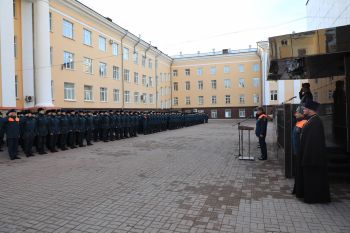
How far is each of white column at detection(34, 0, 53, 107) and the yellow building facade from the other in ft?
0.20

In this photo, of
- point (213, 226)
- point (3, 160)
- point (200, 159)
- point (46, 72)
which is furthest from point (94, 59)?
point (213, 226)

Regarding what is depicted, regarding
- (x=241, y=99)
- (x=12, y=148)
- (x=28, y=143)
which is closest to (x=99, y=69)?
(x=28, y=143)

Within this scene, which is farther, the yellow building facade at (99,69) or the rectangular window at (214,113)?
the rectangular window at (214,113)

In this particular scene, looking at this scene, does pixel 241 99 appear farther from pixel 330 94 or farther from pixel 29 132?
pixel 29 132

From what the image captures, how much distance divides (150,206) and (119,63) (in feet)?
94.7

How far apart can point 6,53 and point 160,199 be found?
1502 centimetres

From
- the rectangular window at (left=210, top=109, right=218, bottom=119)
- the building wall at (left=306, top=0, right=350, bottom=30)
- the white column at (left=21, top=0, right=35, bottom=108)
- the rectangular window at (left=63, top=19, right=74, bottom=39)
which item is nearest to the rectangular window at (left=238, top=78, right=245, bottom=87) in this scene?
the rectangular window at (left=210, top=109, right=218, bottom=119)

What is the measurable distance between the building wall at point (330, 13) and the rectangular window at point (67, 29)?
18308mm

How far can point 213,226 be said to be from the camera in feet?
13.7

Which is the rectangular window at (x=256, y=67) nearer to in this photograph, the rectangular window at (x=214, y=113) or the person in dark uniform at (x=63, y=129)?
the rectangular window at (x=214, y=113)

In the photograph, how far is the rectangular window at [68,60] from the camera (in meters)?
23.4

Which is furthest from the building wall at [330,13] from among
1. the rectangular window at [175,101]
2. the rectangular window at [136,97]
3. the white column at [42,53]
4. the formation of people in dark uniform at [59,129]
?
the rectangular window at [175,101]

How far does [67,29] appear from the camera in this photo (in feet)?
78.2

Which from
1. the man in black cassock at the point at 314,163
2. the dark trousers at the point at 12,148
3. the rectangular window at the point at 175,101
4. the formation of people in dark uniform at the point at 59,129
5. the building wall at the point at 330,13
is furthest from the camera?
the rectangular window at the point at 175,101
